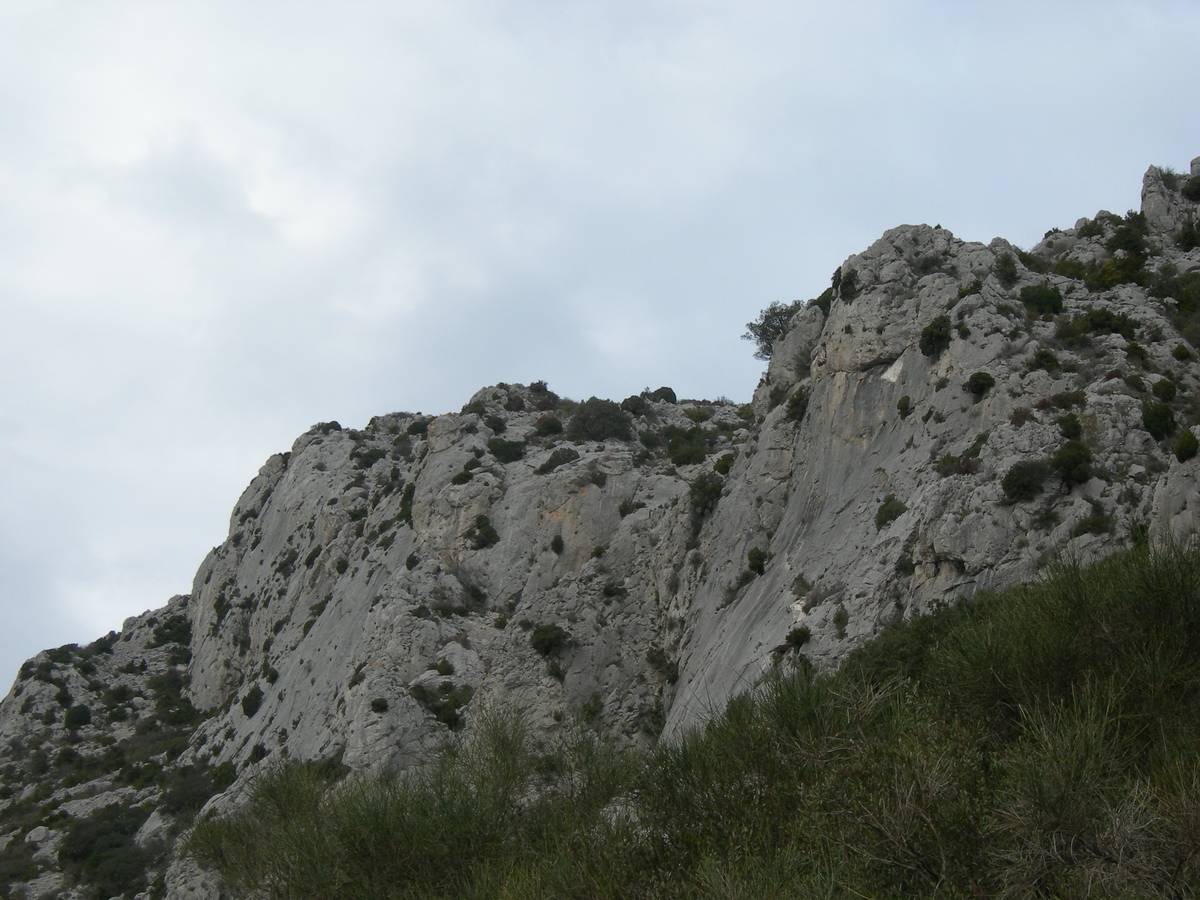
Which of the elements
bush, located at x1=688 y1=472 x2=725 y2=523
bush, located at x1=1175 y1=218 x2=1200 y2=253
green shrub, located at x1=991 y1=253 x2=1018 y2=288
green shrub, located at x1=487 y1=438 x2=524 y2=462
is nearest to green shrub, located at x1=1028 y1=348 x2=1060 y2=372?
green shrub, located at x1=991 y1=253 x2=1018 y2=288

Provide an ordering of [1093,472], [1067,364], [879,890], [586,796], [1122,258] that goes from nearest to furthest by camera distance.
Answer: [879,890], [586,796], [1093,472], [1067,364], [1122,258]

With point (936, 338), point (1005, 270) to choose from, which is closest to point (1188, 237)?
point (1005, 270)

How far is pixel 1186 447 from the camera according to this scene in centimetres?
2278

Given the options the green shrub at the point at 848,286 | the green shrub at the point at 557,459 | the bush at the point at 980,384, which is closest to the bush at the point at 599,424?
the green shrub at the point at 557,459

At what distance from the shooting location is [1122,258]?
34531 millimetres

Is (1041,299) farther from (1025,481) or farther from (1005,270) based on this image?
(1025,481)

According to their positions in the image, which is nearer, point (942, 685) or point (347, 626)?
point (942, 685)

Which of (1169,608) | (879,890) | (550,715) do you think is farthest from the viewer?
(550,715)

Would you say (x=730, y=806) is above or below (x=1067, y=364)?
below

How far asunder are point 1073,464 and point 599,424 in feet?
107

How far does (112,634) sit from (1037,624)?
78.0m

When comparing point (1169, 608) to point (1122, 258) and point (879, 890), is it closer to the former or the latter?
point (879, 890)

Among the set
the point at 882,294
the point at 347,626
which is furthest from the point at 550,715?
the point at 882,294

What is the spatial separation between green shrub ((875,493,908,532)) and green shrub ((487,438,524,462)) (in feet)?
87.6
